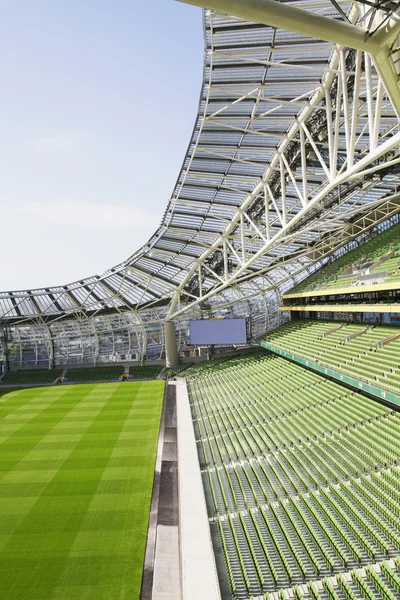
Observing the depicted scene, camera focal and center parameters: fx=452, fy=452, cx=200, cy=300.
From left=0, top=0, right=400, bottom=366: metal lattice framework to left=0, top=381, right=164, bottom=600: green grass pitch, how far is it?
1135 centimetres

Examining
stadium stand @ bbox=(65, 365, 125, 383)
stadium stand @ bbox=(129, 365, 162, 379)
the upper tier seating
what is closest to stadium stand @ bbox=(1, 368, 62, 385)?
stadium stand @ bbox=(65, 365, 125, 383)

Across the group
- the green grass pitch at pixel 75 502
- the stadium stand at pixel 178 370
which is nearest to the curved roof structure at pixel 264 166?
the stadium stand at pixel 178 370

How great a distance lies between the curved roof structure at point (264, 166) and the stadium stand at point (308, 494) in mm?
7917

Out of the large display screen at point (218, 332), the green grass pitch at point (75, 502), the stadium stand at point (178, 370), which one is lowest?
the stadium stand at point (178, 370)

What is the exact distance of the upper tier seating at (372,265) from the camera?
2047cm

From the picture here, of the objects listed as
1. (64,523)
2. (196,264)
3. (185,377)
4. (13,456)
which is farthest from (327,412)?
(185,377)

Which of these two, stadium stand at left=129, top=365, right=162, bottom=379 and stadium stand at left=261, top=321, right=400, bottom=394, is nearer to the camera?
stadium stand at left=261, top=321, right=400, bottom=394

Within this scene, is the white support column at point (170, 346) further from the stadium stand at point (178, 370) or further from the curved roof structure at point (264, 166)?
the curved roof structure at point (264, 166)

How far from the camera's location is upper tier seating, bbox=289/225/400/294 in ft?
67.2

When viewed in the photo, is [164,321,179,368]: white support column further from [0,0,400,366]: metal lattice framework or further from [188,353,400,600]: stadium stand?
[188,353,400,600]: stadium stand

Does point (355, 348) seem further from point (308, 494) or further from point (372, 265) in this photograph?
point (308, 494)

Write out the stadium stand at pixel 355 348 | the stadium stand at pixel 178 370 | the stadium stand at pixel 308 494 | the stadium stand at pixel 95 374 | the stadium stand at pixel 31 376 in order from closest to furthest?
1. the stadium stand at pixel 308 494
2. the stadium stand at pixel 355 348
3. the stadium stand at pixel 178 370
4. the stadium stand at pixel 95 374
5. the stadium stand at pixel 31 376

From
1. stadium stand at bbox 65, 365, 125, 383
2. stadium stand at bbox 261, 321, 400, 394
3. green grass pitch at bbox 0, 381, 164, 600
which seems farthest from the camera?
stadium stand at bbox 65, 365, 125, 383

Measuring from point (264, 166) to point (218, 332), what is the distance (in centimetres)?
2253
